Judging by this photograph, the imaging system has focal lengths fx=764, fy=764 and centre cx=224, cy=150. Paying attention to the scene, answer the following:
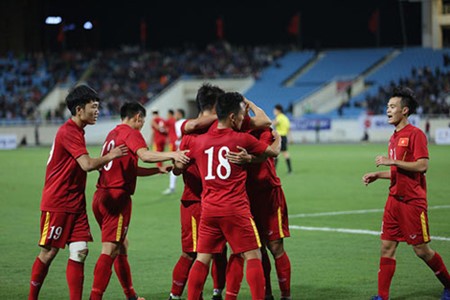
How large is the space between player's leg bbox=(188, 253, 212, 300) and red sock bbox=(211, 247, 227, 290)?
92cm

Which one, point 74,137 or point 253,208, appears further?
point 253,208

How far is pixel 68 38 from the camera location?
232 ft

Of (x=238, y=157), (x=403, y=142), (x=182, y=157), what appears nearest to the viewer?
(x=238, y=157)

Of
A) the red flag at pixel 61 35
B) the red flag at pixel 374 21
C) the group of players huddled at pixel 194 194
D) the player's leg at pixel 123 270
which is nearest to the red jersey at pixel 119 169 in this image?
the group of players huddled at pixel 194 194

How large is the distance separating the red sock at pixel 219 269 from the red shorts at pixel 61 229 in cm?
143

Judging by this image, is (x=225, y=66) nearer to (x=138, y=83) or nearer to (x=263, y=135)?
(x=138, y=83)

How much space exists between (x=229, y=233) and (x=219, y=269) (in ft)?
4.16

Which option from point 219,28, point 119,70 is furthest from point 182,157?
point 219,28

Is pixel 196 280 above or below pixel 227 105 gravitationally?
below

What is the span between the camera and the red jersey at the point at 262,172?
7.92m

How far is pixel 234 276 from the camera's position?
7262 millimetres

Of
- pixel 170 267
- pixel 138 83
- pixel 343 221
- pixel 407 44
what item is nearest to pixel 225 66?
pixel 138 83

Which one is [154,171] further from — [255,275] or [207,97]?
[255,275]

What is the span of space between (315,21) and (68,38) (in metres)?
22.8
